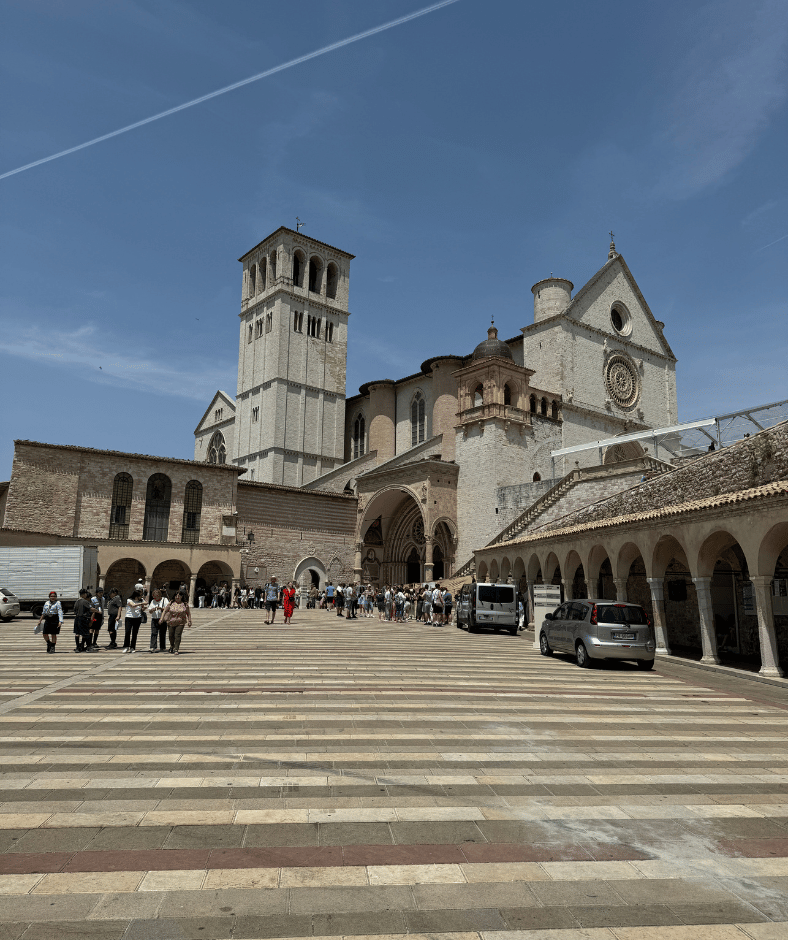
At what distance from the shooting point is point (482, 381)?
41156mm

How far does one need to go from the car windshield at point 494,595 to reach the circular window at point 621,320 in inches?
1224

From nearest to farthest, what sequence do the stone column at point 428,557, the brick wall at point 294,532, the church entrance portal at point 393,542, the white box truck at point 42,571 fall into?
the white box truck at point 42,571, the stone column at point 428,557, the brick wall at point 294,532, the church entrance portal at point 393,542

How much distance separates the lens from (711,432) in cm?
3331

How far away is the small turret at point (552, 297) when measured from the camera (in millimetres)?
45031

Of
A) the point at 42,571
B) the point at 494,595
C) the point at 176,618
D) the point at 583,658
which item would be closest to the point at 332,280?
the point at 42,571

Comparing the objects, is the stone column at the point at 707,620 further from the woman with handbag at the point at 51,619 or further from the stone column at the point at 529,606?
the woman with handbag at the point at 51,619

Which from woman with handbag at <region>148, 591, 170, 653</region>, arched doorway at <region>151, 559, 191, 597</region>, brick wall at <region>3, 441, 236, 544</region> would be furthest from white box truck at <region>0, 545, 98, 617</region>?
woman with handbag at <region>148, 591, 170, 653</region>

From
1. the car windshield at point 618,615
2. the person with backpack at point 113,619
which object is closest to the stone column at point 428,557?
the person with backpack at point 113,619

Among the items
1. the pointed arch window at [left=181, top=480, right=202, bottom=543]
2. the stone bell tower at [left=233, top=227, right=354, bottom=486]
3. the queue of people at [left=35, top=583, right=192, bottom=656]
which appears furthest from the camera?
the stone bell tower at [left=233, top=227, right=354, bottom=486]

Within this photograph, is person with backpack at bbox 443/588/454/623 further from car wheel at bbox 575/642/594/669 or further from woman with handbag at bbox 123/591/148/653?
woman with handbag at bbox 123/591/148/653

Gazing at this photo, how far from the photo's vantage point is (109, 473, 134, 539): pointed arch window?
3600cm

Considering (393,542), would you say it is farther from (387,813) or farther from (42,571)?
(387,813)

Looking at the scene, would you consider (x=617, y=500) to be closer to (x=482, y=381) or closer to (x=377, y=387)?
(x=482, y=381)

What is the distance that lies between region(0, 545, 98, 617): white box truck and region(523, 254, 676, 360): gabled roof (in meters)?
30.9
